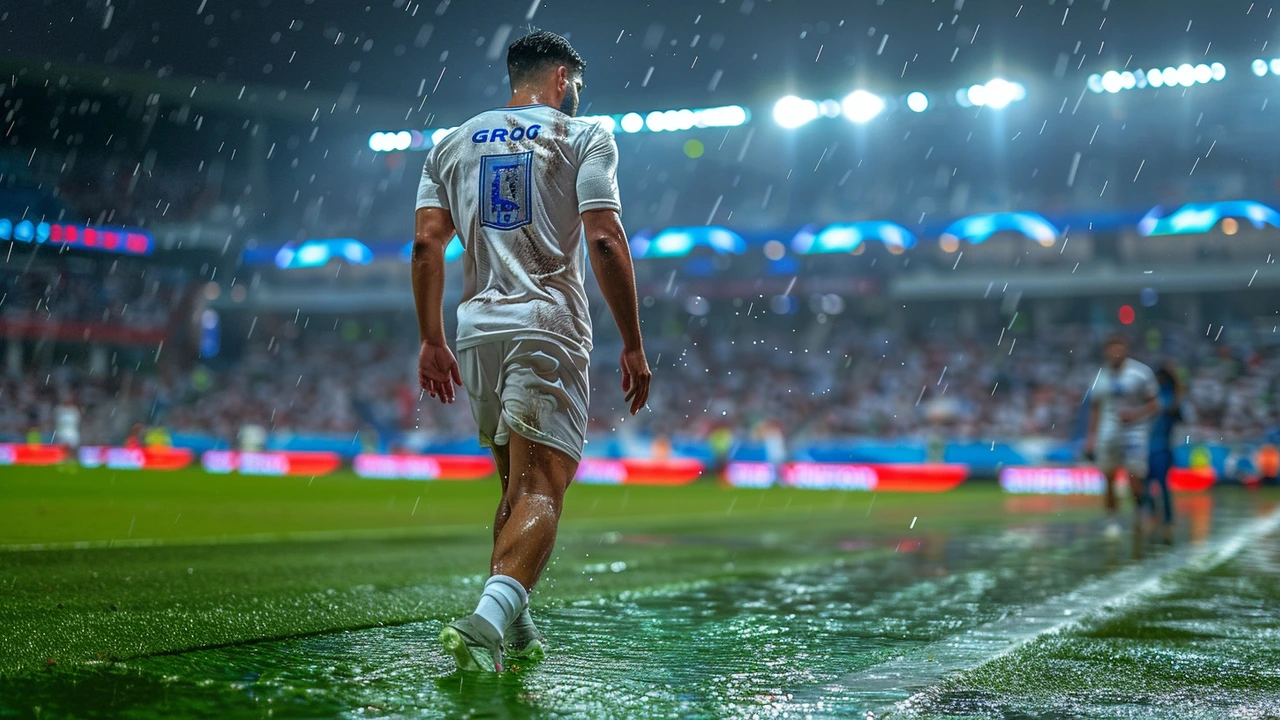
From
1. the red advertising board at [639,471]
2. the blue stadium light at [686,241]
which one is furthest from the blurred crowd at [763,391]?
the blue stadium light at [686,241]

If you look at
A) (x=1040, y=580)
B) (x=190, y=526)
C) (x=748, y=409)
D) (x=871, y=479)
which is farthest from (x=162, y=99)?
(x=1040, y=580)

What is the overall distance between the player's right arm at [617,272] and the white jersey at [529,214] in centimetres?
6

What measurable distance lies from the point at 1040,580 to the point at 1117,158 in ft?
112

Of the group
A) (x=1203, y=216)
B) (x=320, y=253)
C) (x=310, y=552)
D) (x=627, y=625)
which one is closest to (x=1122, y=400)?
(x=310, y=552)

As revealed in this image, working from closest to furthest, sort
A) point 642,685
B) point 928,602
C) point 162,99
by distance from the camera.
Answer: point 642,685, point 928,602, point 162,99

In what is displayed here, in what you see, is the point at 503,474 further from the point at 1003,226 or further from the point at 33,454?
the point at 1003,226

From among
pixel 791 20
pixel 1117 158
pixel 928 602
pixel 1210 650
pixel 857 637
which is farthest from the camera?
pixel 1117 158

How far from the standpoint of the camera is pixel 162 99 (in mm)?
42844

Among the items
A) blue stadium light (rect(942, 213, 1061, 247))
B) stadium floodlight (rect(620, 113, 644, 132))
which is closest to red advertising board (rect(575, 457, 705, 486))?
blue stadium light (rect(942, 213, 1061, 247))

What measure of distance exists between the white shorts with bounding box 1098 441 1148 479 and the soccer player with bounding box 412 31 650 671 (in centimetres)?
861

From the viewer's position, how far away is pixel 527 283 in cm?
343

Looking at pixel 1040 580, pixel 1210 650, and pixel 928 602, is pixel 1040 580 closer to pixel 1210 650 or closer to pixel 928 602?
pixel 928 602

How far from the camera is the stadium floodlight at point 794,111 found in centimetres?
3809

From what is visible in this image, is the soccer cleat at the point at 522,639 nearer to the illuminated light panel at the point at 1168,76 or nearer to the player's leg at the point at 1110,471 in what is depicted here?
the player's leg at the point at 1110,471
